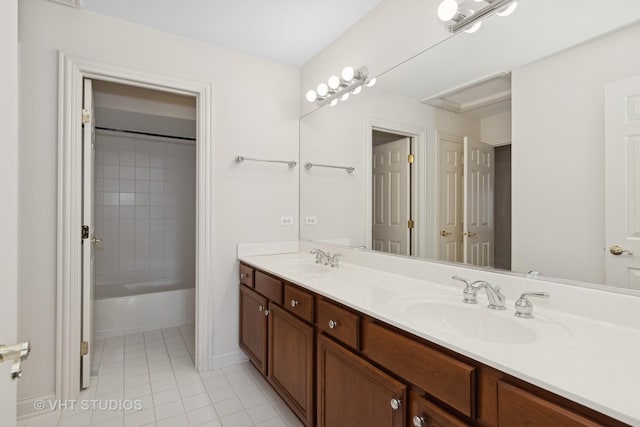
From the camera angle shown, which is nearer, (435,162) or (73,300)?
(435,162)

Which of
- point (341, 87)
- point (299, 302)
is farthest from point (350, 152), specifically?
point (299, 302)

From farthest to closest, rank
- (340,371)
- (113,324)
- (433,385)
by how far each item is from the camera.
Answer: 1. (113,324)
2. (340,371)
3. (433,385)

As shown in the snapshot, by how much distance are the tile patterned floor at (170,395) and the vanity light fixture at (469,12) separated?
83.2 inches

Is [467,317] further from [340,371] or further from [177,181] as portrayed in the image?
[177,181]

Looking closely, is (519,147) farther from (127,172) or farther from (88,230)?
(127,172)

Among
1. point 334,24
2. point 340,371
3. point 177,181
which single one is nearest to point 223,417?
point 340,371

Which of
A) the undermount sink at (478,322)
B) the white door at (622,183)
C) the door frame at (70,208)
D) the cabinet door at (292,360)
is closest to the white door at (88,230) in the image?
the door frame at (70,208)

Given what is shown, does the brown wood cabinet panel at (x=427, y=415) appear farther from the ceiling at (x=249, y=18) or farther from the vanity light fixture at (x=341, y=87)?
the ceiling at (x=249, y=18)

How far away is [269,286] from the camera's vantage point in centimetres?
190

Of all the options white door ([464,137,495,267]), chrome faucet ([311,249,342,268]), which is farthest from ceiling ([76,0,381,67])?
chrome faucet ([311,249,342,268])

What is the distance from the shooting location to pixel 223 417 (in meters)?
1.75

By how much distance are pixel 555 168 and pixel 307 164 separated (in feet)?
5.72

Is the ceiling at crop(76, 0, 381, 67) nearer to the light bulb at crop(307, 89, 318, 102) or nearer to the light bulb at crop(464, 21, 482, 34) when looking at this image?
the light bulb at crop(307, 89, 318, 102)

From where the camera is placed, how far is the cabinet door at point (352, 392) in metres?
1.04
